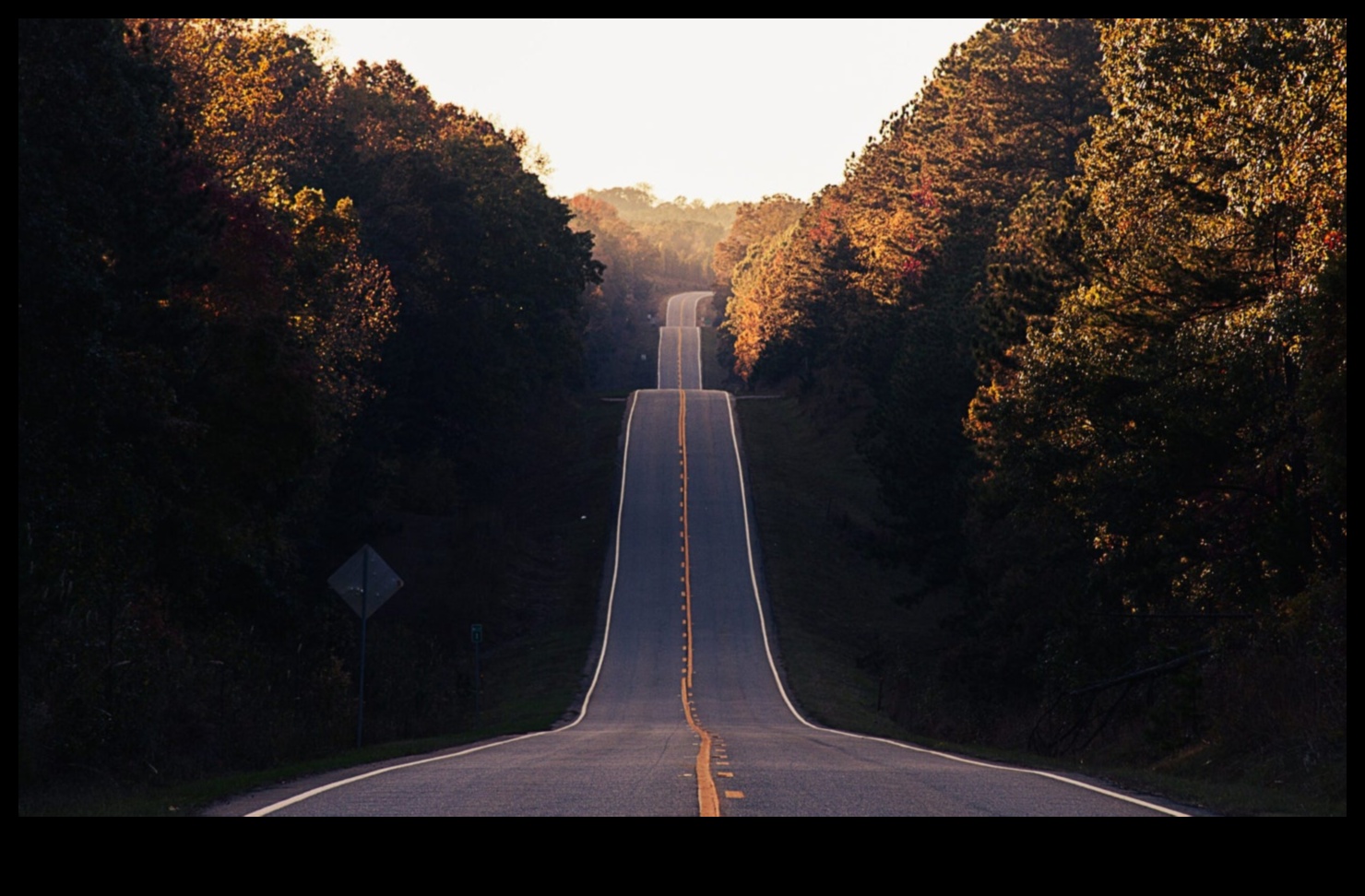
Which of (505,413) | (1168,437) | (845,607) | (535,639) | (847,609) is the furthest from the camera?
(505,413)

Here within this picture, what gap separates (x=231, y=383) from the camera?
33.8 m

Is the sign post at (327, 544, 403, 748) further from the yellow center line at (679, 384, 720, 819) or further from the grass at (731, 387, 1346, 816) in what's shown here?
the grass at (731, 387, 1346, 816)

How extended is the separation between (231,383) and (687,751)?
17569 mm

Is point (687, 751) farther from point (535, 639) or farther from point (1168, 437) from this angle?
point (535, 639)

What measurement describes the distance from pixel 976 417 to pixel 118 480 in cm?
2100

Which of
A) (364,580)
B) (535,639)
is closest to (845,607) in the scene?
(535,639)

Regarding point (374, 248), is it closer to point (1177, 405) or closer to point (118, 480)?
point (118, 480)

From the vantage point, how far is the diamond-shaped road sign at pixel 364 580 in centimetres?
2394

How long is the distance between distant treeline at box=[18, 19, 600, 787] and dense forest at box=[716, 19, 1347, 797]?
1417 cm

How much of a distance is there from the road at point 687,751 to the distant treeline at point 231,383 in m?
4.47

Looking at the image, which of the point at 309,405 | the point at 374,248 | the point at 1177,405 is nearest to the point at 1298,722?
the point at 1177,405

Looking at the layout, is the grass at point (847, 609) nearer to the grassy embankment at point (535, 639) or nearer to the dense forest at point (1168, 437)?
the dense forest at point (1168, 437)

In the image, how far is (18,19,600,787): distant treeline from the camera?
2139 cm

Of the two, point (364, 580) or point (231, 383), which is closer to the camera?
point (364, 580)
